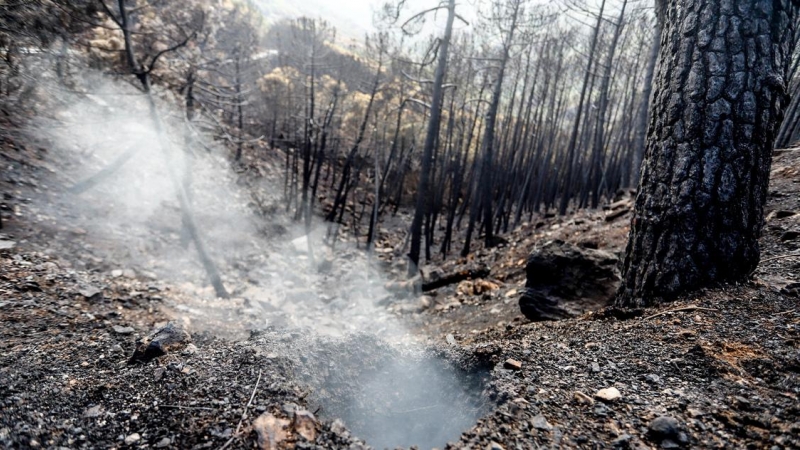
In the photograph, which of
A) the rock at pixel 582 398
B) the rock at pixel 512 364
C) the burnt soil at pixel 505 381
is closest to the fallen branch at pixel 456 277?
the burnt soil at pixel 505 381

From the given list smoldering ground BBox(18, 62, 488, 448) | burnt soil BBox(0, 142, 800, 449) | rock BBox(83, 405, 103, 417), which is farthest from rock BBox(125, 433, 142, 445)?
Result: smoldering ground BBox(18, 62, 488, 448)

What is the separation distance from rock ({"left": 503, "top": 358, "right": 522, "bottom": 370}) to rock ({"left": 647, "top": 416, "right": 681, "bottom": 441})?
0.57 meters

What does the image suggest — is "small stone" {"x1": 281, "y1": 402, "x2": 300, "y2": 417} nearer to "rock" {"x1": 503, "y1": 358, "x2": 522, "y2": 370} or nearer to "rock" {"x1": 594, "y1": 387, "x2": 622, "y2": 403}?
"rock" {"x1": 503, "y1": 358, "x2": 522, "y2": 370}

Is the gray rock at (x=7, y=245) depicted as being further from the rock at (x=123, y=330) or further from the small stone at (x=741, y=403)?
the small stone at (x=741, y=403)

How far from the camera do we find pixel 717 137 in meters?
A: 1.87

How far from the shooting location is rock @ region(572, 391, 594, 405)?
143 cm

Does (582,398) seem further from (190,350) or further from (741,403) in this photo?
(190,350)

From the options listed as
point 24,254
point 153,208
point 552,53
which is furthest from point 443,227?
point 24,254

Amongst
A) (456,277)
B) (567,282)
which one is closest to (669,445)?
(567,282)

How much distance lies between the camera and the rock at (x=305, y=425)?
134 cm

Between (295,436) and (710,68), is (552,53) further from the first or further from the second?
(295,436)

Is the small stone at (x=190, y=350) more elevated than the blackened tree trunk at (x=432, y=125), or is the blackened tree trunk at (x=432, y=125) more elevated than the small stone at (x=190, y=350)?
the blackened tree trunk at (x=432, y=125)

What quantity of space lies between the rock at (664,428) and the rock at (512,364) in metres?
0.57

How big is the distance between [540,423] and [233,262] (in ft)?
30.8
